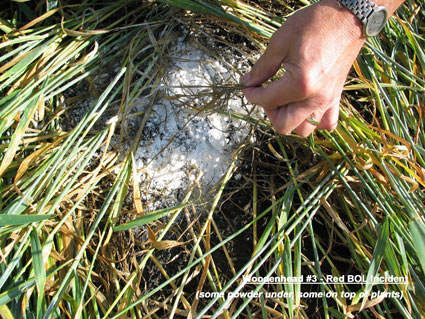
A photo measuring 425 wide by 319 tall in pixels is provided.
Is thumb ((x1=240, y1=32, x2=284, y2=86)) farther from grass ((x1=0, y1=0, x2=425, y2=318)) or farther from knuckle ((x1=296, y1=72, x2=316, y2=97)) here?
grass ((x1=0, y1=0, x2=425, y2=318))

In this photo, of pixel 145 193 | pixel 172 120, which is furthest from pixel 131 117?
pixel 145 193

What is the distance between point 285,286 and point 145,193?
0.45 metres

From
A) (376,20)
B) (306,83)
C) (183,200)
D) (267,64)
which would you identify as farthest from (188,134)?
(376,20)

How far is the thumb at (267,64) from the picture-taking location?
2.72 feet

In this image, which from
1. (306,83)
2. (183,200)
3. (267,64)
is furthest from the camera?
(183,200)

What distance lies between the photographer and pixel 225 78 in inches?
47.9

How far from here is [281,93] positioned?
2.66 feet

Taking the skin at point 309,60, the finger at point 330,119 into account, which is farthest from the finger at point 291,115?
the finger at point 330,119

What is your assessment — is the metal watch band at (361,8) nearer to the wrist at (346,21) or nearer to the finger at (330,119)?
the wrist at (346,21)

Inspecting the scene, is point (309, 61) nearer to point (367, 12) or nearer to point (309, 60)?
point (309, 60)

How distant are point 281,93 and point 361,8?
0.82 ft

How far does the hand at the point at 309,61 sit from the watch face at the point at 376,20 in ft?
0.06

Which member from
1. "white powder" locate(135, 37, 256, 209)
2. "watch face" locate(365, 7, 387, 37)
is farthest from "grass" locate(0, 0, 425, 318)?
"watch face" locate(365, 7, 387, 37)

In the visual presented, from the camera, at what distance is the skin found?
779mm
